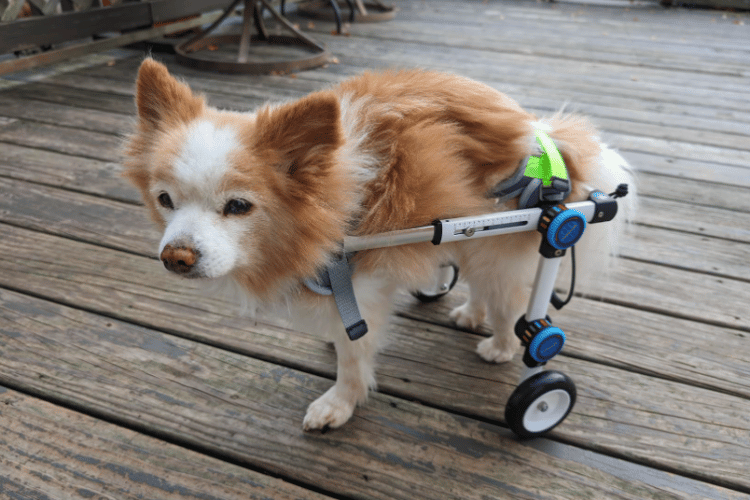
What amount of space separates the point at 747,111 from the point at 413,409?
3.21 meters

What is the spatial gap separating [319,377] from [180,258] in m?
0.64

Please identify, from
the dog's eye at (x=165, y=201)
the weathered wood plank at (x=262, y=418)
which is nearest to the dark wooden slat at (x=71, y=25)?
the weathered wood plank at (x=262, y=418)

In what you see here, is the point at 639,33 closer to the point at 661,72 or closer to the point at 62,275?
the point at 661,72

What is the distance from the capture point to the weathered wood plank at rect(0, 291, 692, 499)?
122 cm

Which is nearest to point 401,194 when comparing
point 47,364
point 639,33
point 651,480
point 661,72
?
point 651,480

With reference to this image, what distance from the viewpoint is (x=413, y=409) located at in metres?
1.41

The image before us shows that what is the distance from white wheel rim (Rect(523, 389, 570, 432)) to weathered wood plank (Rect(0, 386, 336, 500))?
0.50m

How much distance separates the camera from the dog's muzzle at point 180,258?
988 mm

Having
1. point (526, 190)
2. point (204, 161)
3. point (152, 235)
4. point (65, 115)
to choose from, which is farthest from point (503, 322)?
point (65, 115)

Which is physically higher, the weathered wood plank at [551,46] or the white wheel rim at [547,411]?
the weathered wood plank at [551,46]

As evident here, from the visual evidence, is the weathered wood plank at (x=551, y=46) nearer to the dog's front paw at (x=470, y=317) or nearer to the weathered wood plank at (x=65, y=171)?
the weathered wood plank at (x=65, y=171)

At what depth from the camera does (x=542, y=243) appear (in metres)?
1.18

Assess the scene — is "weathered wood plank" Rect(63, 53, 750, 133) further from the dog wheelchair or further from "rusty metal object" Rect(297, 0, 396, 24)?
the dog wheelchair

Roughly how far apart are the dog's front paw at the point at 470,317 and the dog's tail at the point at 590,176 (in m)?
0.33
